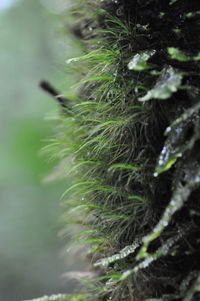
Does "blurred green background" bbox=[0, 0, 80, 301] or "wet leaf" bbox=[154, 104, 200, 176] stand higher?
"blurred green background" bbox=[0, 0, 80, 301]

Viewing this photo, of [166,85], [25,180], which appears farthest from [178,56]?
[25,180]

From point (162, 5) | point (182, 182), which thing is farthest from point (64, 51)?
point (182, 182)

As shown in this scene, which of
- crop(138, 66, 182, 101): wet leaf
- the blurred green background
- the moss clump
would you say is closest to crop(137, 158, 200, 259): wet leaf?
the moss clump

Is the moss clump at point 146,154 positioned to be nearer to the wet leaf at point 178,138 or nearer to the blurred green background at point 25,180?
the wet leaf at point 178,138

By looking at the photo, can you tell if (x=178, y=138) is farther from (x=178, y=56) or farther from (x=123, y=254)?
(x=123, y=254)

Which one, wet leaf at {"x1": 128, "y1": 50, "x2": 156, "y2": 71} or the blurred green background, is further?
the blurred green background

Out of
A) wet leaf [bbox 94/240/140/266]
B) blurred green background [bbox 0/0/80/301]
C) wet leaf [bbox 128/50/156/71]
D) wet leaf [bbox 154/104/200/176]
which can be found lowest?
wet leaf [bbox 94/240/140/266]

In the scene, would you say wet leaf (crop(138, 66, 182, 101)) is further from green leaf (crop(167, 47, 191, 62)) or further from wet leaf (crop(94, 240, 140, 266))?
wet leaf (crop(94, 240, 140, 266))
